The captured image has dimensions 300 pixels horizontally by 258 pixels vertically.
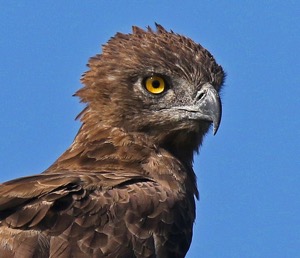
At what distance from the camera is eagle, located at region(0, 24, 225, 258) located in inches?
554

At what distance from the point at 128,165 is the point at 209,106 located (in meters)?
0.96

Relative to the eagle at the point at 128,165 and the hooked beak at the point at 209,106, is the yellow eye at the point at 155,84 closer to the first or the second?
the eagle at the point at 128,165

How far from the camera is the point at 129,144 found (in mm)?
15844

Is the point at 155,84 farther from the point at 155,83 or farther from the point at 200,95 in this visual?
the point at 200,95

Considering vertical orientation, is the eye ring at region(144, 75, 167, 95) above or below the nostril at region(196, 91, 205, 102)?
below

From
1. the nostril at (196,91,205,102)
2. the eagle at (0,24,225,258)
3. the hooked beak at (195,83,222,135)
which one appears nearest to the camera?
the eagle at (0,24,225,258)

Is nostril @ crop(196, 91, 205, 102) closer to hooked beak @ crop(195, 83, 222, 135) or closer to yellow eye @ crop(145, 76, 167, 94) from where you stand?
hooked beak @ crop(195, 83, 222, 135)

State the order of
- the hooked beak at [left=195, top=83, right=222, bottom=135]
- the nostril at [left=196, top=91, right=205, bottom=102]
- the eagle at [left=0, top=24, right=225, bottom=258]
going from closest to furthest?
the eagle at [left=0, top=24, right=225, bottom=258] → the hooked beak at [left=195, top=83, right=222, bottom=135] → the nostril at [left=196, top=91, right=205, bottom=102]

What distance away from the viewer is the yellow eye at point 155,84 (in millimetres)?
15992

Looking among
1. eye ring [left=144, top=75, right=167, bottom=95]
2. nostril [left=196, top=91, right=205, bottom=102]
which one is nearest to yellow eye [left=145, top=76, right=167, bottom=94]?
eye ring [left=144, top=75, right=167, bottom=95]

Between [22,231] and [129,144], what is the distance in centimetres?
223

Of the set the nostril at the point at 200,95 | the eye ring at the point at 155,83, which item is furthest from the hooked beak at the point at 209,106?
the eye ring at the point at 155,83

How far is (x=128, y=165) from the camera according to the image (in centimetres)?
1566

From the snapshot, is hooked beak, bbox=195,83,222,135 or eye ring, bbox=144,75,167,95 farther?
eye ring, bbox=144,75,167,95
